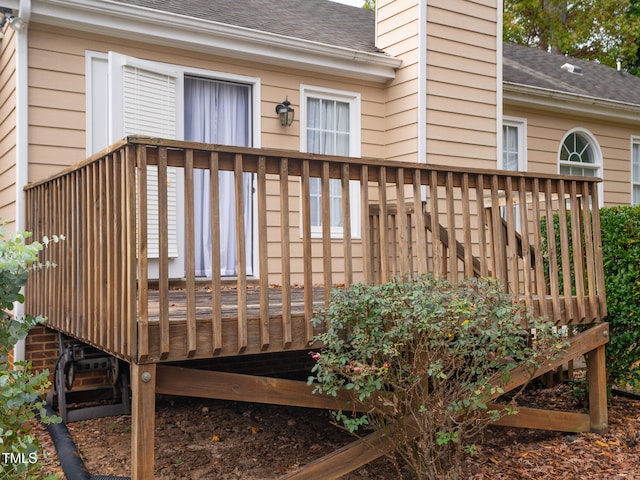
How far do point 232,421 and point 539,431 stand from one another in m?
2.33

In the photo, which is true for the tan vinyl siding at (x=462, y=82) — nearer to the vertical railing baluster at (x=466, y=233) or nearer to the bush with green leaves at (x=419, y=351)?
the vertical railing baluster at (x=466, y=233)

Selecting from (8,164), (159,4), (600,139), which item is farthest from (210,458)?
(600,139)

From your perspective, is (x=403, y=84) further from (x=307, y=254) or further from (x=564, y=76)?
(x=564, y=76)

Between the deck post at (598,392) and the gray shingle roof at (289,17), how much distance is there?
399 cm

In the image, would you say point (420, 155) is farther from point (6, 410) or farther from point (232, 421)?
point (6, 410)

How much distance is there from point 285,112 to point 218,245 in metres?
3.41

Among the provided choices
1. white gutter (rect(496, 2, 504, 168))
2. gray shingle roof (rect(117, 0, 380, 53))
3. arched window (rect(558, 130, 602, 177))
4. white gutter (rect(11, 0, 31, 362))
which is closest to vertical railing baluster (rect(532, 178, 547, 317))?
white gutter (rect(496, 2, 504, 168))

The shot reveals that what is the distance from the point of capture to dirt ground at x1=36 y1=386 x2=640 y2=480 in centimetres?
396

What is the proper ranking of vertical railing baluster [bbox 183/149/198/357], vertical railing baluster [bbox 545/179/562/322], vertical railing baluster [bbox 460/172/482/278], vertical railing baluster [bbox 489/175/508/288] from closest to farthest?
1. vertical railing baluster [bbox 183/149/198/357]
2. vertical railing baluster [bbox 460/172/482/278]
3. vertical railing baluster [bbox 489/175/508/288]
4. vertical railing baluster [bbox 545/179/562/322]

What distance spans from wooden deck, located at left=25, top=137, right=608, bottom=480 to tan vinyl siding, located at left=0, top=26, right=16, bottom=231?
64cm

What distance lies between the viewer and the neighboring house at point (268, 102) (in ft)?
17.0

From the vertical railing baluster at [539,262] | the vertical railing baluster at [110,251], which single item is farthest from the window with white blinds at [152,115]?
the vertical railing baluster at [539,262]

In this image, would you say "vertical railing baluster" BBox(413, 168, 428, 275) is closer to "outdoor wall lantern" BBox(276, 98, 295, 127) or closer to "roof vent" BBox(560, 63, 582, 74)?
"outdoor wall lantern" BBox(276, 98, 295, 127)

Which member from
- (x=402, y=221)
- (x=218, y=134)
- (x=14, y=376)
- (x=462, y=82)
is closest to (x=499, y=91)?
(x=462, y=82)
